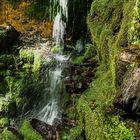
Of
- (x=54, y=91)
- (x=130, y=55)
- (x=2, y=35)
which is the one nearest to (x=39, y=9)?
(x=2, y=35)

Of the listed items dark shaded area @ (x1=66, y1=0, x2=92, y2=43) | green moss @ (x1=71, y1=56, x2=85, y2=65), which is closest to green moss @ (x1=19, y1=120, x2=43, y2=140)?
green moss @ (x1=71, y1=56, x2=85, y2=65)

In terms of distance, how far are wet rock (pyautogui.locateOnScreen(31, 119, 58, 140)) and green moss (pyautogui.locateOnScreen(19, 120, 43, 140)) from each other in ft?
0.34

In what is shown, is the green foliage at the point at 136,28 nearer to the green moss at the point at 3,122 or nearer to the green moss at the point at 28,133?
the green moss at the point at 28,133

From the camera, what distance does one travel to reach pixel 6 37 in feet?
41.9

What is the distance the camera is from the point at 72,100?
31.4 feet

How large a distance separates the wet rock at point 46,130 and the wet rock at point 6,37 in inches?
180

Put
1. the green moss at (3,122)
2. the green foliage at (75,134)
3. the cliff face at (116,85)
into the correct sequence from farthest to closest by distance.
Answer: the green moss at (3,122) → the green foliage at (75,134) → the cliff face at (116,85)

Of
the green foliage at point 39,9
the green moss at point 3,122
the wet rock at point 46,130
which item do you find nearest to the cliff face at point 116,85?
the wet rock at point 46,130

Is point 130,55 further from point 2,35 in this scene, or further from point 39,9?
point 39,9

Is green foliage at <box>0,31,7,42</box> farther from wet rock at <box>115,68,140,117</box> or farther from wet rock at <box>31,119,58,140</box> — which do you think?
wet rock at <box>115,68,140,117</box>

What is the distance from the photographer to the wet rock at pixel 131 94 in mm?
5293

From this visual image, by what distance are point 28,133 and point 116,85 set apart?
10.2 ft

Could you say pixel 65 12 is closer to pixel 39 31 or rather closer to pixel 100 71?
pixel 39 31

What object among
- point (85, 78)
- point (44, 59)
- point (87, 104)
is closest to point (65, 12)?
point (44, 59)
